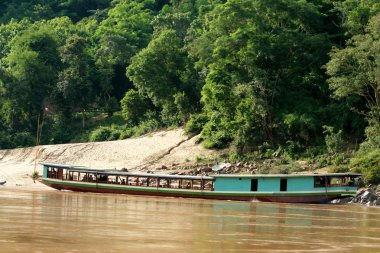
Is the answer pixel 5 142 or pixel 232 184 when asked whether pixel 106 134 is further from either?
pixel 232 184

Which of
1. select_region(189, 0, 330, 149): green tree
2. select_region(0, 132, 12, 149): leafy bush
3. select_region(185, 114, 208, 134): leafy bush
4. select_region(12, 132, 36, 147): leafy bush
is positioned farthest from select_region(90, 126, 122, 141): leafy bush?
select_region(189, 0, 330, 149): green tree

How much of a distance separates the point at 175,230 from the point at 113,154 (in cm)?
3200

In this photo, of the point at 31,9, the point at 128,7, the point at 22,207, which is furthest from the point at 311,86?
the point at 31,9

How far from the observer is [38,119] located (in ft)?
193

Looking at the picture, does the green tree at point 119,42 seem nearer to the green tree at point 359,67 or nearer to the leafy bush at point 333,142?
the leafy bush at point 333,142

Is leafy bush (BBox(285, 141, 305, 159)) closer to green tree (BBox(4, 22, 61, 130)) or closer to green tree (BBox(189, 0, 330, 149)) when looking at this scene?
green tree (BBox(189, 0, 330, 149))

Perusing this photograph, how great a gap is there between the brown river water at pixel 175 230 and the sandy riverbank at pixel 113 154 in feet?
66.2

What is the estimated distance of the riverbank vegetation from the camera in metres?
40.8

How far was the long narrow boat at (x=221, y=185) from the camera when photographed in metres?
33.3

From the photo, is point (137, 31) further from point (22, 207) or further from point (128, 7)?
point (22, 207)

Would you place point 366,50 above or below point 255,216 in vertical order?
above

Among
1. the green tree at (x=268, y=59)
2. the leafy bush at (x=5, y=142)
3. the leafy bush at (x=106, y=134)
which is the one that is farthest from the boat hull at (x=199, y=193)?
the leafy bush at (x=5, y=142)

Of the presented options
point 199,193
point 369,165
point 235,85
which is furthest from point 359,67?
point 199,193

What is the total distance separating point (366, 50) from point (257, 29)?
26.3 ft
